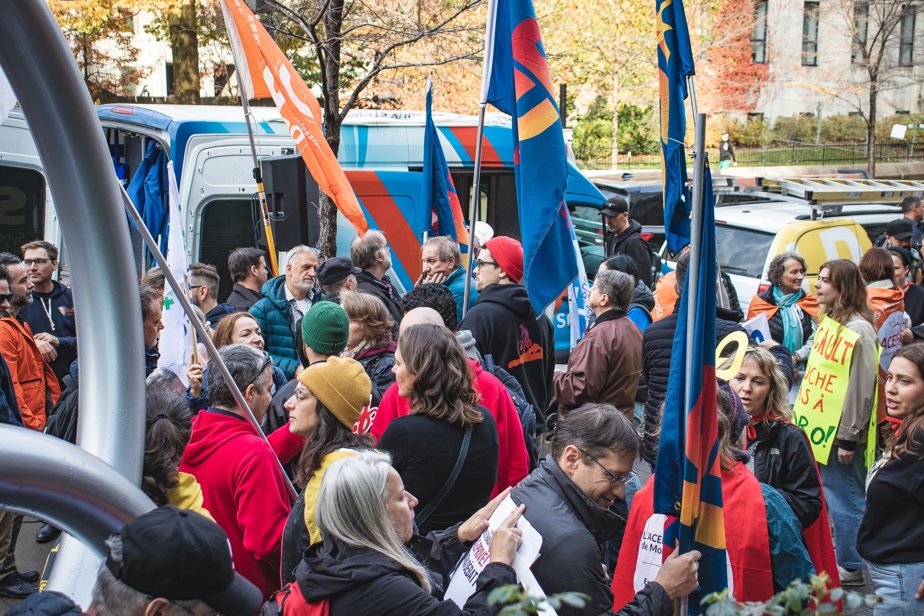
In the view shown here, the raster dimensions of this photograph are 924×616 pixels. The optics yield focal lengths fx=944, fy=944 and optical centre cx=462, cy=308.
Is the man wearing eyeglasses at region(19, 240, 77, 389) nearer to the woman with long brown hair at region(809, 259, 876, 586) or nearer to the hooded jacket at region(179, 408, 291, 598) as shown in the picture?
the hooded jacket at region(179, 408, 291, 598)

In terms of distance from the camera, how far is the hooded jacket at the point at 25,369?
5672mm

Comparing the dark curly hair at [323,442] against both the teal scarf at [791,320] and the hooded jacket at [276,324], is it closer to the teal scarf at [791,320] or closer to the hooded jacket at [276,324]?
the hooded jacket at [276,324]

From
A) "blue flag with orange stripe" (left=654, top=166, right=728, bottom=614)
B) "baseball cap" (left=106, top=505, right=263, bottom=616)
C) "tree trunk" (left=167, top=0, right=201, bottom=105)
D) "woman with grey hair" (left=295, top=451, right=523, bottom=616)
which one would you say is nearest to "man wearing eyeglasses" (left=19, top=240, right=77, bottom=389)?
"woman with grey hair" (left=295, top=451, right=523, bottom=616)

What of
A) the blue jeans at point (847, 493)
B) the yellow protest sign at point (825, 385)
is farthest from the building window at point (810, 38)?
the blue jeans at point (847, 493)

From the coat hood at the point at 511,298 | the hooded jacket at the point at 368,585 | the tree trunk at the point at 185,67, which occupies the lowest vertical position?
the hooded jacket at the point at 368,585

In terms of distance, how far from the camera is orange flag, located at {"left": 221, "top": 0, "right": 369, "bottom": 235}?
24.1 ft

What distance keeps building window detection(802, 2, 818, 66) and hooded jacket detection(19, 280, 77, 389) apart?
113ft

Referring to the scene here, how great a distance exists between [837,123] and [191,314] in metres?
37.5

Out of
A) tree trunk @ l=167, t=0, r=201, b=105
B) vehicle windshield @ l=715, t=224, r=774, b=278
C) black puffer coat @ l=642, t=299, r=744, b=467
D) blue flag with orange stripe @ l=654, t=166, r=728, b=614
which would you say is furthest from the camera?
tree trunk @ l=167, t=0, r=201, b=105

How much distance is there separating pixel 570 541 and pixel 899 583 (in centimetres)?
199

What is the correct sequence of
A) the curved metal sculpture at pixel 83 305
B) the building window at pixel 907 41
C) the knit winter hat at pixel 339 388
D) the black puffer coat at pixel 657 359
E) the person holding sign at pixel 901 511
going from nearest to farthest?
1. the curved metal sculpture at pixel 83 305
2. the knit winter hat at pixel 339 388
3. the person holding sign at pixel 901 511
4. the black puffer coat at pixel 657 359
5. the building window at pixel 907 41

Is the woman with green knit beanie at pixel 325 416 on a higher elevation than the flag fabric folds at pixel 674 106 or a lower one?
lower

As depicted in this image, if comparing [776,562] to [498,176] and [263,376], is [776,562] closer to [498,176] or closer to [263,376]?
[263,376]

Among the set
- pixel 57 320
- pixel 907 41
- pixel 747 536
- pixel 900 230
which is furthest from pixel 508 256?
pixel 907 41
